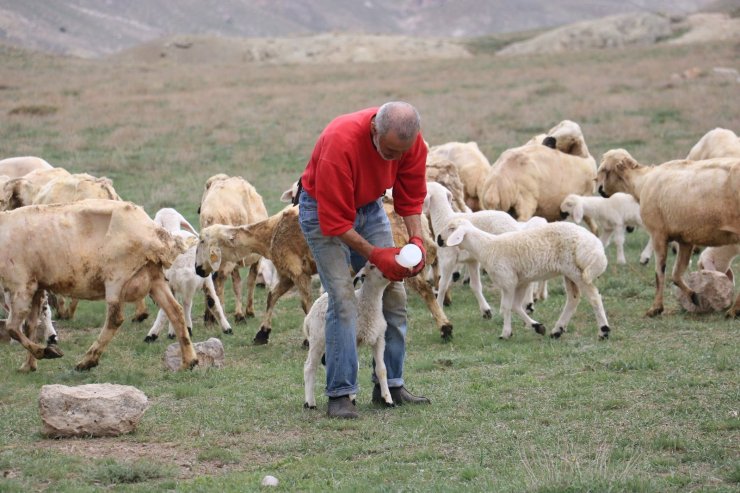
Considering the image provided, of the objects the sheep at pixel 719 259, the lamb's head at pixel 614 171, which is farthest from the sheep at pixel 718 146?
the sheep at pixel 719 259

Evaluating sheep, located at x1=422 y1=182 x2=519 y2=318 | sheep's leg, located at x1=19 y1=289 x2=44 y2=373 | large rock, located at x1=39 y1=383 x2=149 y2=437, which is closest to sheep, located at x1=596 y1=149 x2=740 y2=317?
sheep, located at x1=422 y1=182 x2=519 y2=318

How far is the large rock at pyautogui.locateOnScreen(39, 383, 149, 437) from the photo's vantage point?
7488 millimetres

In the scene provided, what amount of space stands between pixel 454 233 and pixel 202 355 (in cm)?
286

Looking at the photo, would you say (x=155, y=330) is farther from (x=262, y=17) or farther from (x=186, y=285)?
(x=262, y=17)

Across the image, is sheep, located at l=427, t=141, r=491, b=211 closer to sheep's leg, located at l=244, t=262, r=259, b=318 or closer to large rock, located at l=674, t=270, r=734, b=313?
sheep's leg, located at l=244, t=262, r=259, b=318

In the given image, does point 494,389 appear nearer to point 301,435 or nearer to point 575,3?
point 301,435

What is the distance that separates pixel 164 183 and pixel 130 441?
15.7 m

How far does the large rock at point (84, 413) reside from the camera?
7488 millimetres

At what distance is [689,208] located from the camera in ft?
36.3

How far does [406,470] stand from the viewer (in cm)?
650

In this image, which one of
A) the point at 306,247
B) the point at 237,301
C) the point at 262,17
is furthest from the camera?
the point at 262,17

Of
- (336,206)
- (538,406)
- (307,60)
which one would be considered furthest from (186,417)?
(307,60)

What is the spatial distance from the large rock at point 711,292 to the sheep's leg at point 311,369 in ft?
16.2

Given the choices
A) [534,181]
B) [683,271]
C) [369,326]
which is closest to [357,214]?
[369,326]
